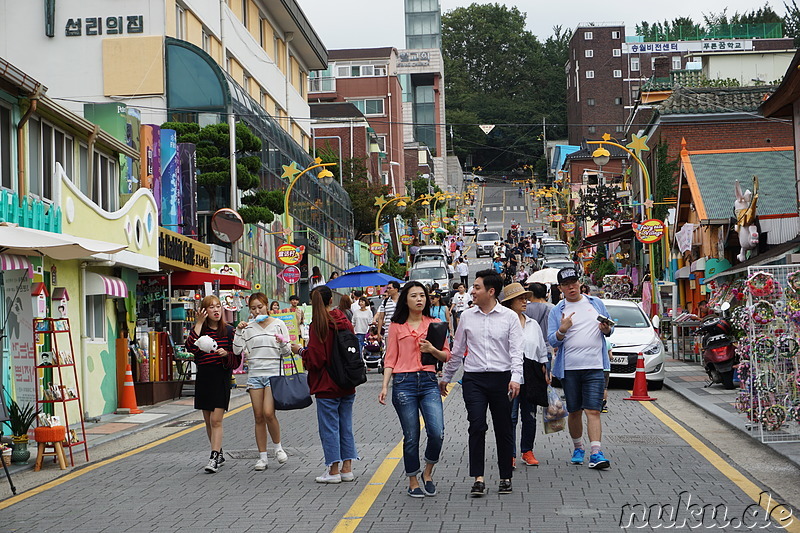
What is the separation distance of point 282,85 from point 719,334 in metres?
35.1

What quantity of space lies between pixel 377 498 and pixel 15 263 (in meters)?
7.14

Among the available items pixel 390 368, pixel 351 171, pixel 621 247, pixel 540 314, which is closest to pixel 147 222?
pixel 540 314

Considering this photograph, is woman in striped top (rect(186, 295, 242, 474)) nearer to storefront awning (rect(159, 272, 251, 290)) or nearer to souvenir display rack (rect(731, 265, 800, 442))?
souvenir display rack (rect(731, 265, 800, 442))

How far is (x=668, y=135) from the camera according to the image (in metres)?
45.6

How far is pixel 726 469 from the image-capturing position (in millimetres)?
10625

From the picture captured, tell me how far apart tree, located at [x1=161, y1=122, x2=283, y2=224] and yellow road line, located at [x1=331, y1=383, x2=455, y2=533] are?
20.0 m

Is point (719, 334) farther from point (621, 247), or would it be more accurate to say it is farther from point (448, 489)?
point (621, 247)

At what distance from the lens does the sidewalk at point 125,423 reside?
13880 mm

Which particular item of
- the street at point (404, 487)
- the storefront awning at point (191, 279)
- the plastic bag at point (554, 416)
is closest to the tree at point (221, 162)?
the storefront awning at point (191, 279)

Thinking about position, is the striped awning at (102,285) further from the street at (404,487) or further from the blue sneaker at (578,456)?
the blue sneaker at (578,456)

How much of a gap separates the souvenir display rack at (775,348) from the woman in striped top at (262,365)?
541 centimetres

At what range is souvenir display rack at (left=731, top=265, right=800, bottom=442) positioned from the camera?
12344 millimetres

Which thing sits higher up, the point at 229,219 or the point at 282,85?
the point at 282,85

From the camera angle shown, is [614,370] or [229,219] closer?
[614,370]
